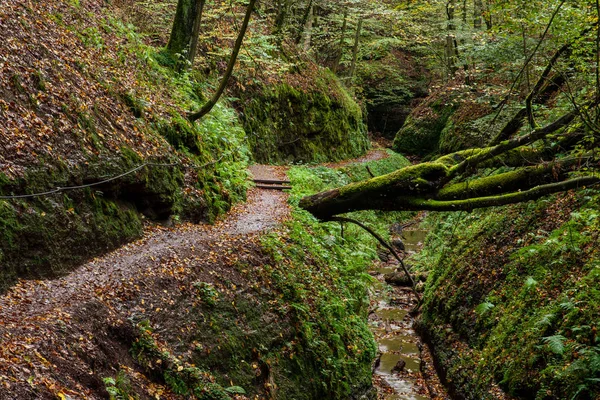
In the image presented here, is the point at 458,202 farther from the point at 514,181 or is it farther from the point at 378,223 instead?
the point at 378,223

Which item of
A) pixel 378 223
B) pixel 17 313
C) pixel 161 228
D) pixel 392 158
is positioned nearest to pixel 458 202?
pixel 161 228

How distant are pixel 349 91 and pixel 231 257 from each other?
27451 millimetres

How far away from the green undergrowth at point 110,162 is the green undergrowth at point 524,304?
5.67m

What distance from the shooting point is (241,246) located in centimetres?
951

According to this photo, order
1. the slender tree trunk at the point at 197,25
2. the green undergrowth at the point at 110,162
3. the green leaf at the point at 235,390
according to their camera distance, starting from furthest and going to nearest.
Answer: the slender tree trunk at the point at 197,25 < the green undergrowth at the point at 110,162 < the green leaf at the point at 235,390

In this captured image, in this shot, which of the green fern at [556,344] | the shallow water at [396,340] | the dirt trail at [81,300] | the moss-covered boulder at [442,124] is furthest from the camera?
the moss-covered boulder at [442,124]

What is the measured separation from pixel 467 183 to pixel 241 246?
4.09 metres

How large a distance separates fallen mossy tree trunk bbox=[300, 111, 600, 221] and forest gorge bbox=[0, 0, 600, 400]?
39 mm

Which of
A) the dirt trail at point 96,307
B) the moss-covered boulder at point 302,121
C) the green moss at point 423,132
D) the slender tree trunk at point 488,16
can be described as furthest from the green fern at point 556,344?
the green moss at point 423,132

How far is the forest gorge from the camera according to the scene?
6133 millimetres

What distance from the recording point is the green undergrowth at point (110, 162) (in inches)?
271

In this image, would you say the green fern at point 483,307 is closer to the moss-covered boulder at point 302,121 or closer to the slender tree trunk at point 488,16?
the slender tree trunk at point 488,16

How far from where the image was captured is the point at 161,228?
977 cm

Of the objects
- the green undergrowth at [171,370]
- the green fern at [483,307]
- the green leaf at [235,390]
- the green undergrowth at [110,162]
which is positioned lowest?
the green leaf at [235,390]
